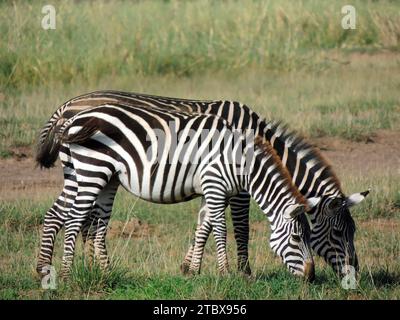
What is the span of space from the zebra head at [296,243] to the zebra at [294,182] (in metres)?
0.32

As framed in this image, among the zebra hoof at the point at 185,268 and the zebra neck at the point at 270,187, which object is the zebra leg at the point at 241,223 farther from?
the zebra neck at the point at 270,187

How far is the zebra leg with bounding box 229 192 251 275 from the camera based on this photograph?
810 cm

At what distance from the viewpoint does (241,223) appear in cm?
819

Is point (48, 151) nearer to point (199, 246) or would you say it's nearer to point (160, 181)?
point (160, 181)

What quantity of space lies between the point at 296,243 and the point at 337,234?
438mm

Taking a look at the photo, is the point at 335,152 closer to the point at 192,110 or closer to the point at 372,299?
the point at 192,110

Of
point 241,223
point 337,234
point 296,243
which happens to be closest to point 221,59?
point 241,223

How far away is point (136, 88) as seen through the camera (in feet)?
49.0

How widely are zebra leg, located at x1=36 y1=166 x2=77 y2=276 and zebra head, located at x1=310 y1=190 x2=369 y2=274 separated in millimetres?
1957

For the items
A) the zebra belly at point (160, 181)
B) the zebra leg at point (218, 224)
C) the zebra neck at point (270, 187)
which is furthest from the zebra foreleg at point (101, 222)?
the zebra neck at point (270, 187)

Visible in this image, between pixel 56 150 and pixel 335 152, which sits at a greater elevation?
pixel 56 150

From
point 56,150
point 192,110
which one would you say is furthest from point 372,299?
point 56,150

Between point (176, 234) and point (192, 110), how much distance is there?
1.48 m

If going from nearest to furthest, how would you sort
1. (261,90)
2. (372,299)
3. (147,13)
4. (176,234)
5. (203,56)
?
(372,299), (176,234), (261,90), (203,56), (147,13)
